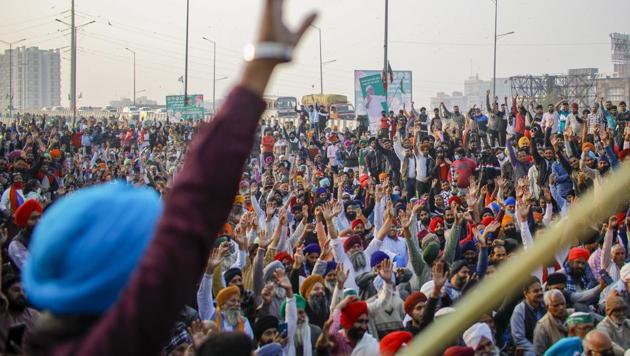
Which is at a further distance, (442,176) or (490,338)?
(442,176)

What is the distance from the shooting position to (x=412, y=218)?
8836 millimetres

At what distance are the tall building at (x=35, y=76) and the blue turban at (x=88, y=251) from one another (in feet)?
623

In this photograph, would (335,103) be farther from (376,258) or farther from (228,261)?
(376,258)

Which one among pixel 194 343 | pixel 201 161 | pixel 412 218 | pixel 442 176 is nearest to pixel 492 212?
pixel 412 218

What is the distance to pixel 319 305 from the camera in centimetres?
660

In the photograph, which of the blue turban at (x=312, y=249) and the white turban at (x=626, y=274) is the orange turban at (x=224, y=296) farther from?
the white turban at (x=626, y=274)

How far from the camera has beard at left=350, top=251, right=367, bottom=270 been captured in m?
8.00

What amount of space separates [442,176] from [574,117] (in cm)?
339

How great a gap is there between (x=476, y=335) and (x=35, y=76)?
197m

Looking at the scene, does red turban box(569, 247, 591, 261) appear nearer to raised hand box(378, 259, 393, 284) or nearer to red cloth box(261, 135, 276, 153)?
raised hand box(378, 259, 393, 284)

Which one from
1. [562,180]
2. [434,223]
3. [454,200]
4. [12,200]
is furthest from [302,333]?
[562,180]

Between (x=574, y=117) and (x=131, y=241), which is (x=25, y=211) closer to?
(x=131, y=241)

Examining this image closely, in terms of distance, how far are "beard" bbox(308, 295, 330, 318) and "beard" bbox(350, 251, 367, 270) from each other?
139 centimetres

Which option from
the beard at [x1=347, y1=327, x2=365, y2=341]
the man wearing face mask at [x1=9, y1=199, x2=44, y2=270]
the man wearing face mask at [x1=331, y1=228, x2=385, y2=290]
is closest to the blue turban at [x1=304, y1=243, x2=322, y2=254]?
the man wearing face mask at [x1=331, y1=228, x2=385, y2=290]
